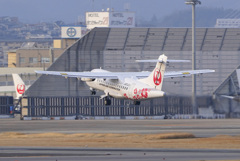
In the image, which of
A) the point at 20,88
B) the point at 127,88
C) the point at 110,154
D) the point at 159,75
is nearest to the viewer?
the point at 110,154

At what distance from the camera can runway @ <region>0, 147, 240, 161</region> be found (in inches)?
1684

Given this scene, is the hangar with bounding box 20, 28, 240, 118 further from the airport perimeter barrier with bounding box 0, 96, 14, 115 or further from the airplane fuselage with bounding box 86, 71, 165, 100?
the airplane fuselage with bounding box 86, 71, 165, 100

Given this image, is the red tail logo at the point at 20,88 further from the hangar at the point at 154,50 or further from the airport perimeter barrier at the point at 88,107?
the airport perimeter barrier at the point at 88,107

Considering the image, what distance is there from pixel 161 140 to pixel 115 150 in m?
8.46

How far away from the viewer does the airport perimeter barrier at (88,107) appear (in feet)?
301

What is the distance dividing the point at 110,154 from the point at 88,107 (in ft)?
158

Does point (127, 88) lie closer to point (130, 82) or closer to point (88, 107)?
point (130, 82)

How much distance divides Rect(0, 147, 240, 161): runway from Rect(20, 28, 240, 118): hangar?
6073cm

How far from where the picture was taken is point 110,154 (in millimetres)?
45125

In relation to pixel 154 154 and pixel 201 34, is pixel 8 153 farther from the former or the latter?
pixel 201 34

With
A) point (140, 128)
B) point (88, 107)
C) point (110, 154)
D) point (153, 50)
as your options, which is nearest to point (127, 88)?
point (140, 128)

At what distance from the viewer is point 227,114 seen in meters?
71.4

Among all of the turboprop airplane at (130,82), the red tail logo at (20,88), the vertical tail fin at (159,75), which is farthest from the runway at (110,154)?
the red tail logo at (20,88)

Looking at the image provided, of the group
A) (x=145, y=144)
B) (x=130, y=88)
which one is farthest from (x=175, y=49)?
(x=145, y=144)
